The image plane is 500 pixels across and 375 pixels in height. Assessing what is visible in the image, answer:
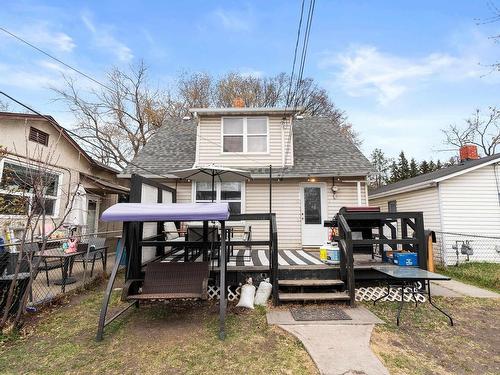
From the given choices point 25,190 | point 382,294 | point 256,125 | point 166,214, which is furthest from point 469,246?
point 25,190

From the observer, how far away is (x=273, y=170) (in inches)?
354

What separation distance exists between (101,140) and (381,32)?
17.9 m

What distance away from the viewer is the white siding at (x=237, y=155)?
934cm

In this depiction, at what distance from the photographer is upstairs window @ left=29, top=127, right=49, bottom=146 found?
26.7 feet

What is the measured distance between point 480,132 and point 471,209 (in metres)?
18.3

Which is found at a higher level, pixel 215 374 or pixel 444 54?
pixel 444 54

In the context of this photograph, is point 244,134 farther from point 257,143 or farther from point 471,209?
point 471,209

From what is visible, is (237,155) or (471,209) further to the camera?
(237,155)

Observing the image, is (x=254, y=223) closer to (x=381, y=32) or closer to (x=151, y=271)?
(x=151, y=271)

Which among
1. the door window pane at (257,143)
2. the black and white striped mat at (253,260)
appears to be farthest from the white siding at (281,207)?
the black and white striped mat at (253,260)

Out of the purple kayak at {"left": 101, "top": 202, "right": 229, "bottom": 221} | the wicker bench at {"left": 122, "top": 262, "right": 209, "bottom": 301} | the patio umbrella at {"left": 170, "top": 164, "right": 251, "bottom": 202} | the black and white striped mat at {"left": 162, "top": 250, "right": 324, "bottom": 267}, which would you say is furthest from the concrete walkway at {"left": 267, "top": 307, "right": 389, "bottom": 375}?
the patio umbrella at {"left": 170, "top": 164, "right": 251, "bottom": 202}

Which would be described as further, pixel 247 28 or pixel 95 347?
pixel 247 28

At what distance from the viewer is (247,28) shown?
8.47 m

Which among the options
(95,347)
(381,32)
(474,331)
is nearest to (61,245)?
(95,347)
